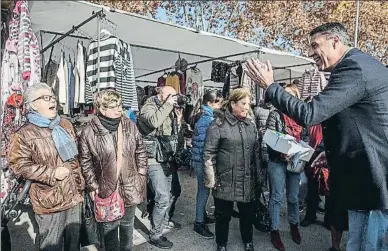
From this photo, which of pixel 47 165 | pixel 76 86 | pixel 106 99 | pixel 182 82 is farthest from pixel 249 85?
pixel 47 165

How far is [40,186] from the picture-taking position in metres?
2.87

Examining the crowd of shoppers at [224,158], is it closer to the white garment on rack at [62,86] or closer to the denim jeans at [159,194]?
the denim jeans at [159,194]

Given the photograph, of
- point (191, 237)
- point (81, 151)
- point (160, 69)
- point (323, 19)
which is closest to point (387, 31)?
point (323, 19)

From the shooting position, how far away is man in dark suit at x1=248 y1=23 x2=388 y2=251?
187 cm

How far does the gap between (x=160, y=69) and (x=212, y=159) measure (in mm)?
5740

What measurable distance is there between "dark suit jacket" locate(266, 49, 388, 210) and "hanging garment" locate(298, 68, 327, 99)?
235 inches

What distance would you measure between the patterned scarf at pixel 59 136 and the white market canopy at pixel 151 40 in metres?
1.78

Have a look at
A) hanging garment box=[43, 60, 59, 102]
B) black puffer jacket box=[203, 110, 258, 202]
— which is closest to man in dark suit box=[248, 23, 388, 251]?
black puffer jacket box=[203, 110, 258, 202]

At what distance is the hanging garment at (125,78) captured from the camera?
4.63m

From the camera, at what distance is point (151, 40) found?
6.52 metres

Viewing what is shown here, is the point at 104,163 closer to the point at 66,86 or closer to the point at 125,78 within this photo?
the point at 125,78

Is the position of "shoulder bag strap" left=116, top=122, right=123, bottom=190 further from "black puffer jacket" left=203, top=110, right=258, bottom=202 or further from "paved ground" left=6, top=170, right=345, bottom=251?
"paved ground" left=6, top=170, right=345, bottom=251

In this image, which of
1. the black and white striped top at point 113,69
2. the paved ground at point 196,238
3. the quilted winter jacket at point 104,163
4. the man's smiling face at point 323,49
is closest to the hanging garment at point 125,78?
the black and white striped top at point 113,69

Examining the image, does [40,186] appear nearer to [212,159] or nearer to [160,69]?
[212,159]
